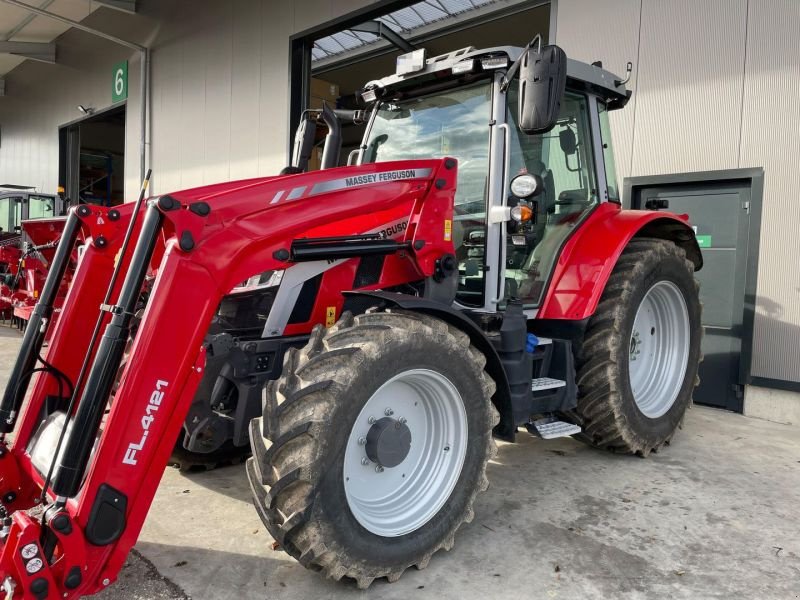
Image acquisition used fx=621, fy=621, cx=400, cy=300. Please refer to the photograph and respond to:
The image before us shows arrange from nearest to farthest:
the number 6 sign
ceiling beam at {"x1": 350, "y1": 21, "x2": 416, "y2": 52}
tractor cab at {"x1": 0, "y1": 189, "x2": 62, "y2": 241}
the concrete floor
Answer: the concrete floor
ceiling beam at {"x1": 350, "y1": 21, "x2": 416, "y2": 52}
tractor cab at {"x1": 0, "y1": 189, "x2": 62, "y2": 241}
the number 6 sign

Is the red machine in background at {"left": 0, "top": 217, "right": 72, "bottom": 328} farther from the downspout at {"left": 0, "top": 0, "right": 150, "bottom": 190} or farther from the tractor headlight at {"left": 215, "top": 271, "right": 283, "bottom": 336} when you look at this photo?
the tractor headlight at {"left": 215, "top": 271, "right": 283, "bottom": 336}

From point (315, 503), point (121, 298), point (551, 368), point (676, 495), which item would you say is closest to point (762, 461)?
point (676, 495)

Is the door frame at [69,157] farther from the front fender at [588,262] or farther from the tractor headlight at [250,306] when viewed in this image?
the front fender at [588,262]

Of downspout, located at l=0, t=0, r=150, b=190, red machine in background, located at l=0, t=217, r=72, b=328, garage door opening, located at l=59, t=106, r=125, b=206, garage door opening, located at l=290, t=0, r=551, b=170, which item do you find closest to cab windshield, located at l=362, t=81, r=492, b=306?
garage door opening, located at l=290, t=0, r=551, b=170

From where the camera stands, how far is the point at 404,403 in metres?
2.75

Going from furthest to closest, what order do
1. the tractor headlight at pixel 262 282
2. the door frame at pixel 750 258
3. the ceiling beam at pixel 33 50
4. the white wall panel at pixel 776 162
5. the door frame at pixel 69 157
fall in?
the door frame at pixel 69 157 → the ceiling beam at pixel 33 50 → the door frame at pixel 750 258 → the white wall panel at pixel 776 162 → the tractor headlight at pixel 262 282

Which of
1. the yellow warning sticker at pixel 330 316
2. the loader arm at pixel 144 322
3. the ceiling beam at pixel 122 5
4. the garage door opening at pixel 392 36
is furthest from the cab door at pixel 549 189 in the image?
the ceiling beam at pixel 122 5

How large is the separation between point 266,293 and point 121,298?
932 mm

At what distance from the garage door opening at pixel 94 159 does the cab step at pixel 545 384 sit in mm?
14496

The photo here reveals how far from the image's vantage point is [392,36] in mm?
11078

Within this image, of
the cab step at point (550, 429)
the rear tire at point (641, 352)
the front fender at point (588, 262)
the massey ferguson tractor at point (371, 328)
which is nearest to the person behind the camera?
the massey ferguson tractor at point (371, 328)

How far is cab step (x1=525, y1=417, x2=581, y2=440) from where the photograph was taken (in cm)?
338

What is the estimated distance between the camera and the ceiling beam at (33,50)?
1684 centimetres

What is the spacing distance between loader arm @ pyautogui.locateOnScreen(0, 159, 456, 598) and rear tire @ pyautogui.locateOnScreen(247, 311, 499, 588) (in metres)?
0.37
